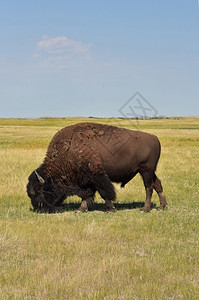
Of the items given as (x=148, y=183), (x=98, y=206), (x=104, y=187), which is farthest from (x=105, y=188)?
(x=98, y=206)

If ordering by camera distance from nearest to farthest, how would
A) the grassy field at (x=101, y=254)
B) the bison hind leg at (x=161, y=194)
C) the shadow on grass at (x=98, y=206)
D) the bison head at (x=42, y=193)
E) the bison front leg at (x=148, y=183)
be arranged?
the grassy field at (x=101, y=254)
the bison head at (x=42, y=193)
the shadow on grass at (x=98, y=206)
the bison front leg at (x=148, y=183)
the bison hind leg at (x=161, y=194)

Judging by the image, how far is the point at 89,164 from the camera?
33.7 ft

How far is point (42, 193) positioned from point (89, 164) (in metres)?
1.49

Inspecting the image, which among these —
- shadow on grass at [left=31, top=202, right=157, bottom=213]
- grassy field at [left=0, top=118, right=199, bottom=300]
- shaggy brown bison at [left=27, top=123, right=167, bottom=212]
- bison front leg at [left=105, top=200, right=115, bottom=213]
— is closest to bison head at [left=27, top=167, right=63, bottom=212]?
shaggy brown bison at [left=27, top=123, right=167, bottom=212]

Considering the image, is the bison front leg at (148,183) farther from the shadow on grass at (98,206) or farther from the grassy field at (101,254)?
the shadow on grass at (98,206)

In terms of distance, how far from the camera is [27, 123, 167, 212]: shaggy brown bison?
33.8 ft

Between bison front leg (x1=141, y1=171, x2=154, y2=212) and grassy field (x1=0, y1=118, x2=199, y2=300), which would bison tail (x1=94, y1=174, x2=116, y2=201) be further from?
bison front leg (x1=141, y1=171, x2=154, y2=212)

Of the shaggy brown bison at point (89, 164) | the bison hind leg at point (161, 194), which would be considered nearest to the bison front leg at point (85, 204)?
the shaggy brown bison at point (89, 164)

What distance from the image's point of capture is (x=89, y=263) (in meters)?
5.82

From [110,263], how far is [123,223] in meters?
2.93

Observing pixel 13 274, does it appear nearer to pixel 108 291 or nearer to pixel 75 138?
pixel 108 291

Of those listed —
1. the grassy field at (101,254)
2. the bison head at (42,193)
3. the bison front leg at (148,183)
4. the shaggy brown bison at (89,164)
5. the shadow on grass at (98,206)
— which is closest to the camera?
the grassy field at (101,254)

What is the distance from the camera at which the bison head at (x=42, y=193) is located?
400 inches

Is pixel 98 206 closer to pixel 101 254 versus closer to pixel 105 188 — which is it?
pixel 105 188
